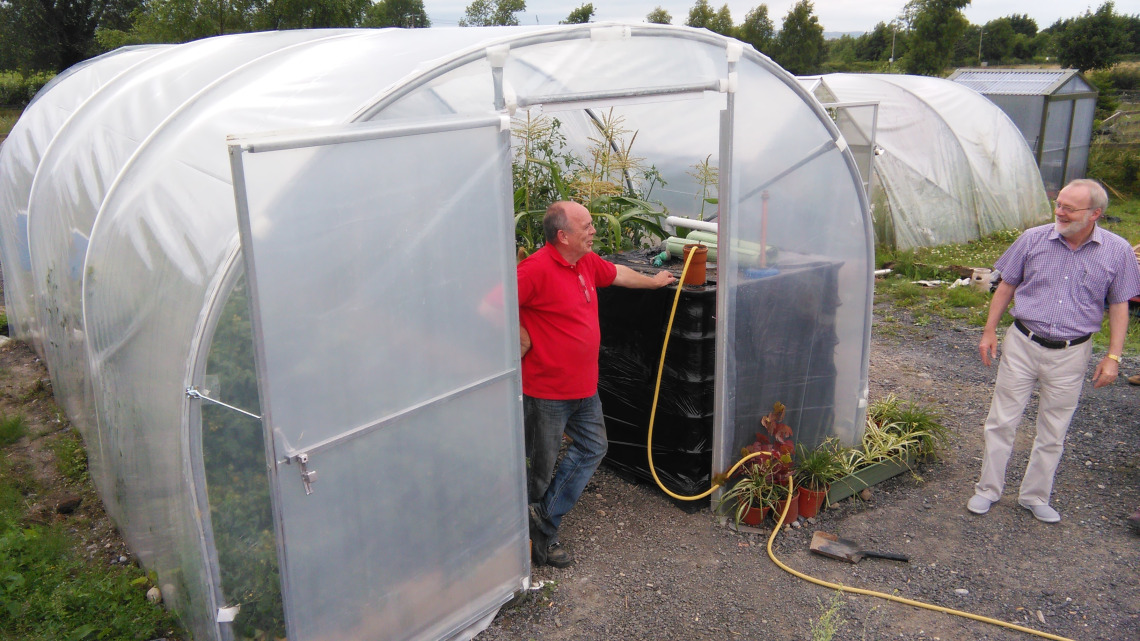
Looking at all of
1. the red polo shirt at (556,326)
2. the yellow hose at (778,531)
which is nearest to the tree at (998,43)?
the yellow hose at (778,531)

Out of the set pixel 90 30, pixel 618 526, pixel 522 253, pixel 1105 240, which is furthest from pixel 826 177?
pixel 90 30

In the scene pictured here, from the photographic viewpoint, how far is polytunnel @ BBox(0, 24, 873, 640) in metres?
2.75

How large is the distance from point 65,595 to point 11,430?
2.63 metres

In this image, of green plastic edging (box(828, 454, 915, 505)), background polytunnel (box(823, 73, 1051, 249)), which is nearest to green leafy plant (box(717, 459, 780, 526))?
green plastic edging (box(828, 454, 915, 505))

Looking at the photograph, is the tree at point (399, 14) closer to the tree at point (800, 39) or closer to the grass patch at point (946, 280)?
the tree at point (800, 39)

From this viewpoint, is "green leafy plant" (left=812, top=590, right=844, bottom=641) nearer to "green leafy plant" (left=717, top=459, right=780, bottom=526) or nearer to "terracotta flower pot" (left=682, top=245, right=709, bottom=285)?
"green leafy plant" (left=717, top=459, right=780, bottom=526)

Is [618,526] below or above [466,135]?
below

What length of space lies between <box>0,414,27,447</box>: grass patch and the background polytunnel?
9.40m

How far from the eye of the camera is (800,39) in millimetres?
32156

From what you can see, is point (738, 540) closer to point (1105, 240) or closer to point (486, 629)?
point (486, 629)

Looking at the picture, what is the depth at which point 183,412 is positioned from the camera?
9.40 feet

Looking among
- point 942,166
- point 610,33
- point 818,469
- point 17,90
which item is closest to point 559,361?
point 610,33

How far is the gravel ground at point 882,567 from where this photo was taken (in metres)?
3.61

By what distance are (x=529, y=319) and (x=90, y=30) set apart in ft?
124
